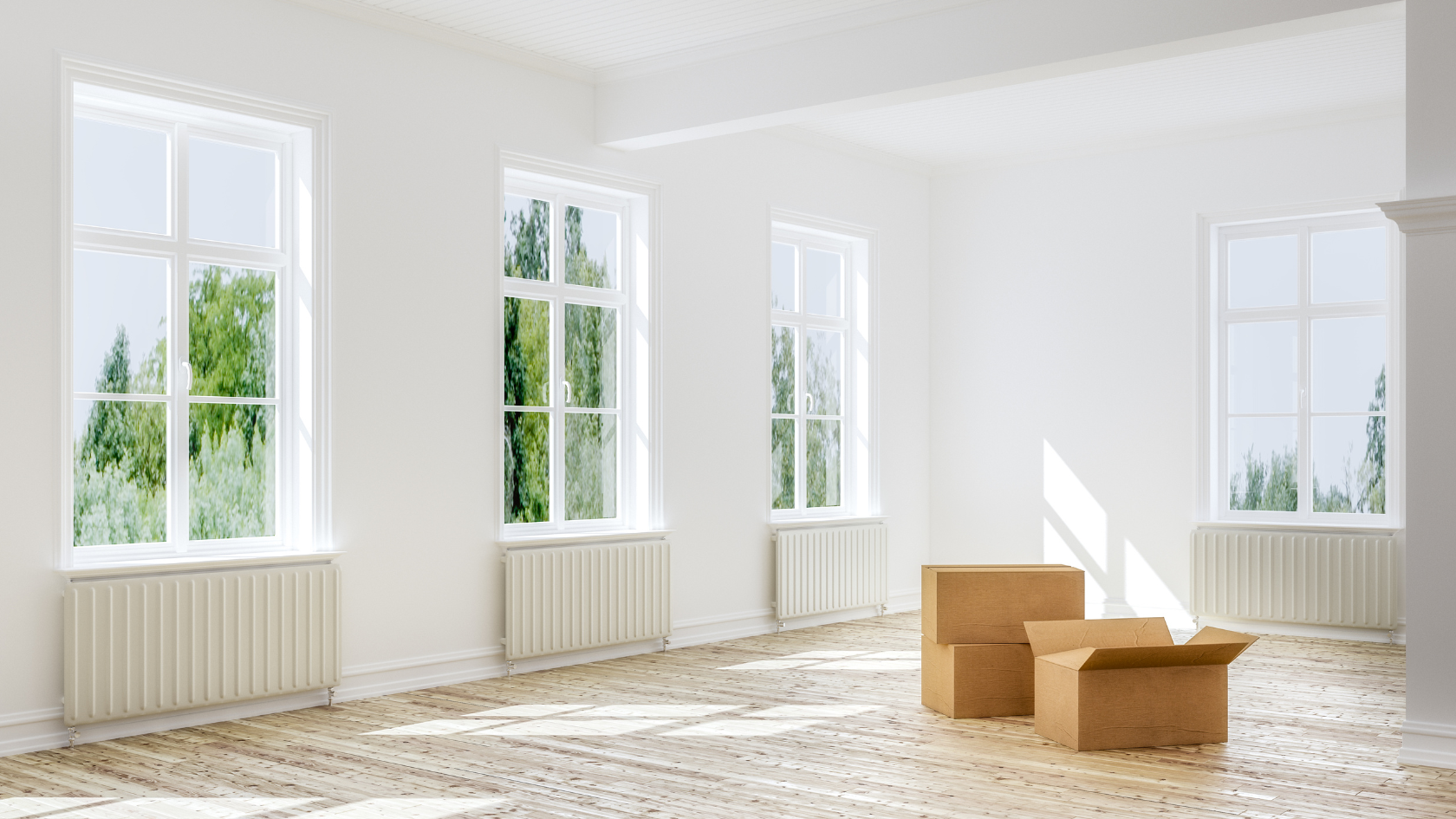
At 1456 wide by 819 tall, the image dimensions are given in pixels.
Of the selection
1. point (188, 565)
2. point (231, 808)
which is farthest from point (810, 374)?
point (231, 808)

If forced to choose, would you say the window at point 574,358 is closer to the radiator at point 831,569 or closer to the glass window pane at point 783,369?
the radiator at point 831,569

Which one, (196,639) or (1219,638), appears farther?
(196,639)

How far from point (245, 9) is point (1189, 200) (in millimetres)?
5800

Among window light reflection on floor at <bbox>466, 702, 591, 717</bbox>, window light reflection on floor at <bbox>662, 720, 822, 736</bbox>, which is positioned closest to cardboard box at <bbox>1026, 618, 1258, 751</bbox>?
window light reflection on floor at <bbox>662, 720, 822, 736</bbox>

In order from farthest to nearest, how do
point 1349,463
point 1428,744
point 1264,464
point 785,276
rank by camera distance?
point 785,276, point 1264,464, point 1349,463, point 1428,744

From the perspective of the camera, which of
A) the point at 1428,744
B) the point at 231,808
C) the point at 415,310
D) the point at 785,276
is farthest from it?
the point at 785,276

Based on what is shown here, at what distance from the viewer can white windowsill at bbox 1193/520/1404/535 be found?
769cm

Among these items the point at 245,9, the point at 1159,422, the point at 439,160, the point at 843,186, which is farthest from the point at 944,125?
the point at 245,9

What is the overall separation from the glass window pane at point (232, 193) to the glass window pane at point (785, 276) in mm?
3531

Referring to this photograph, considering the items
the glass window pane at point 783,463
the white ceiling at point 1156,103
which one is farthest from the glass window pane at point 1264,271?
the glass window pane at point 783,463

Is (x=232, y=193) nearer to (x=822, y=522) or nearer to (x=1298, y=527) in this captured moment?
(x=822, y=522)

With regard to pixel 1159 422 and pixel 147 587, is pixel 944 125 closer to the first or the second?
pixel 1159 422

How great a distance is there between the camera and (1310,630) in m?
7.92

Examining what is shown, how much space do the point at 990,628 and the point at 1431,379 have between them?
1.93 m
